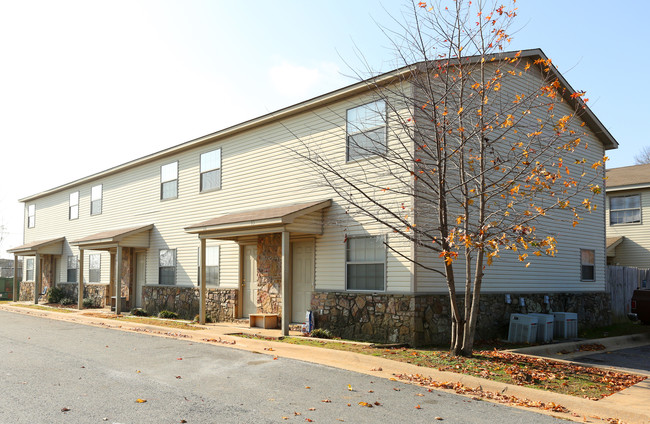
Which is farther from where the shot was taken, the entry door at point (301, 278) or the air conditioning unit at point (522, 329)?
the entry door at point (301, 278)

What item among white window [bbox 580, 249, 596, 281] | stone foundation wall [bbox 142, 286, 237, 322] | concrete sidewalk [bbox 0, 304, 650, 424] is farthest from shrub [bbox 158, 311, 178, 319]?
white window [bbox 580, 249, 596, 281]

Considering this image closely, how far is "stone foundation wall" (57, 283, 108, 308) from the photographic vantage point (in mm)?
24203

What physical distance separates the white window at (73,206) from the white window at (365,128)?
18817 mm

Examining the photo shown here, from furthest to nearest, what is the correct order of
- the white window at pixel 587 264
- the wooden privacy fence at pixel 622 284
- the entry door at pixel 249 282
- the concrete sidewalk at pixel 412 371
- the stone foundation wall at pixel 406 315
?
the wooden privacy fence at pixel 622 284
the white window at pixel 587 264
the entry door at pixel 249 282
the stone foundation wall at pixel 406 315
the concrete sidewalk at pixel 412 371

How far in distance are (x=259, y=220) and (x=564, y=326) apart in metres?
8.26

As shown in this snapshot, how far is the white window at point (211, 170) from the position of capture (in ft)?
59.9

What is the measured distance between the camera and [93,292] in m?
25.0

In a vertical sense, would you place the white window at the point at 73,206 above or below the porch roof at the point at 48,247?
above

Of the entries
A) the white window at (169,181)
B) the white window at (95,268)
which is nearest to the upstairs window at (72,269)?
the white window at (95,268)

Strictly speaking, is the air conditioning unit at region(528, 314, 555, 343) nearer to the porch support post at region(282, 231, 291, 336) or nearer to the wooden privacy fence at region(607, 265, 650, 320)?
the porch support post at region(282, 231, 291, 336)

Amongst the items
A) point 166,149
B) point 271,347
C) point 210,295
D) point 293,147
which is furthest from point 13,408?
point 166,149

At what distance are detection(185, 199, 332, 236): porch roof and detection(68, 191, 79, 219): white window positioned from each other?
13765mm

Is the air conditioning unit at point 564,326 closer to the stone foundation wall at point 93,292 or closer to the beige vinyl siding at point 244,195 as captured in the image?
the beige vinyl siding at point 244,195

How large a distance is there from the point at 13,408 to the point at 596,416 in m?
7.11
